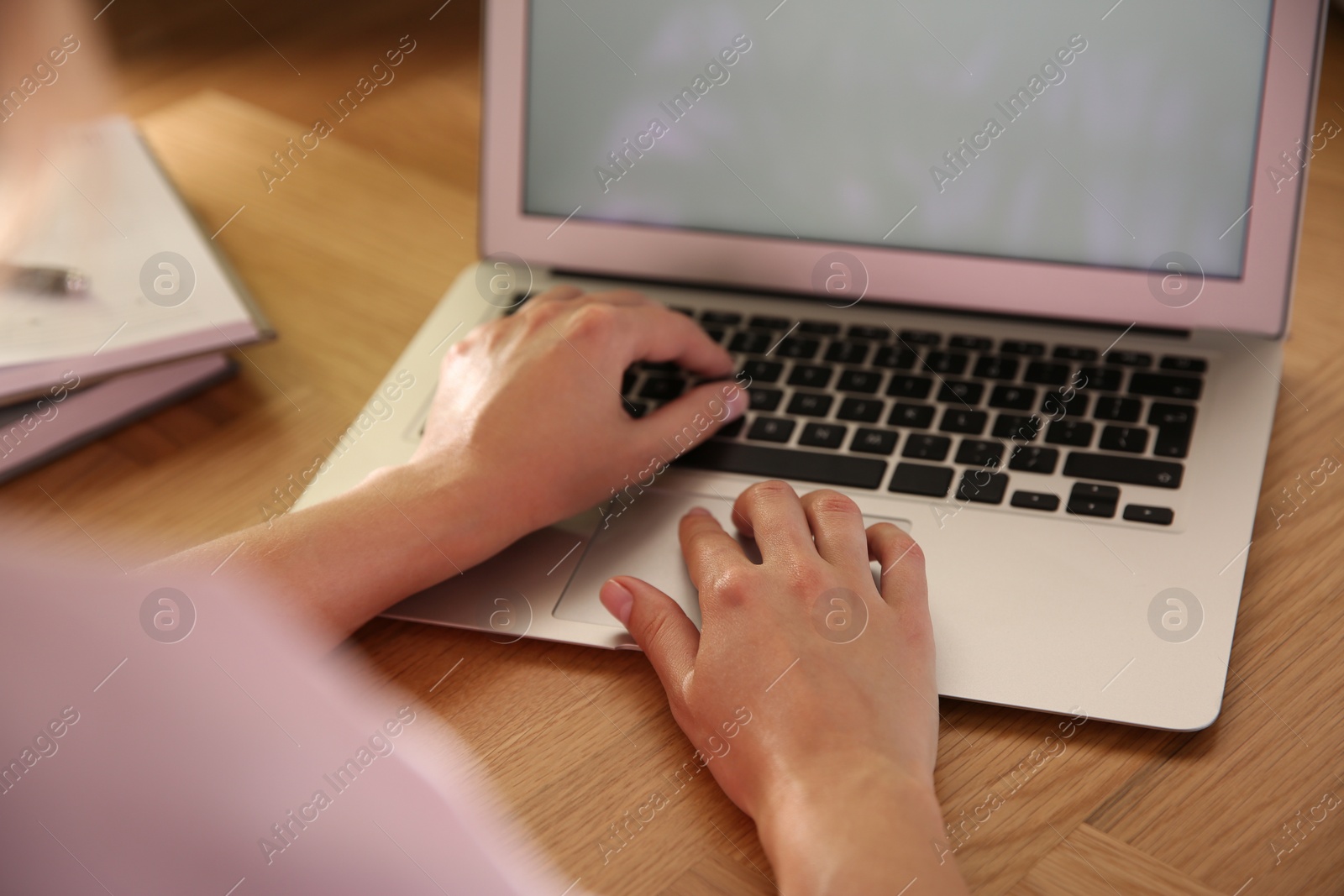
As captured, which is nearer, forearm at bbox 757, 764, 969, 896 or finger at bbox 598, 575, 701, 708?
forearm at bbox 757, 764, 969, 896

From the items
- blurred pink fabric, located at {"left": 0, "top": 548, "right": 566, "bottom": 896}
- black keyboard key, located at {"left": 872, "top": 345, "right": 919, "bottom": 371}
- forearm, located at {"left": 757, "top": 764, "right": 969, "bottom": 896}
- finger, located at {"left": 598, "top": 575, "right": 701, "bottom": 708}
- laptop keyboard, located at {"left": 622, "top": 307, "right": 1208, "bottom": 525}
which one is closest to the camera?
blurred pink fabric, located at {"left": 0, "top": 548, "right": 566, "bottom": 896}

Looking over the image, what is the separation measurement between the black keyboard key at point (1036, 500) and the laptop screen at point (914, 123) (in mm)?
200

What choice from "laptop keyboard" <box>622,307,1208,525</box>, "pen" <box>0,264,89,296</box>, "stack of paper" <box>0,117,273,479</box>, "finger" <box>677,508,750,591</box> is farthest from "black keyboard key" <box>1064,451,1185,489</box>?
"pen" <box>0,264,89,296</box>

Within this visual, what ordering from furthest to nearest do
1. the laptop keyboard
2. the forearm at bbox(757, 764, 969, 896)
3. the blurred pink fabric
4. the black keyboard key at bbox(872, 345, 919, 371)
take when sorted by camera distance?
1. the black keyboard key at bbox(872, 345, 919, 371)
2. the laptop keyboard
3. the forearm at bbox(757, 764, 969, 896)
4. the blurred pink fabric

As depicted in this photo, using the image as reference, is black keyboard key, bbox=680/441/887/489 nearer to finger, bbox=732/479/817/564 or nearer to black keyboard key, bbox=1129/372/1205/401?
finger, bbox=732/479/817/564

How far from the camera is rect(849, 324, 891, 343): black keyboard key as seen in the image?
812 millimetres

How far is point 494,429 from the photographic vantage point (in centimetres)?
71

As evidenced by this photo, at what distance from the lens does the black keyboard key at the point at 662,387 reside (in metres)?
0.79

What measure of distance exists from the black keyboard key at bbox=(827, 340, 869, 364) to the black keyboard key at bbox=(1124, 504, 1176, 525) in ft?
0.69

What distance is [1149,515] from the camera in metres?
0.65

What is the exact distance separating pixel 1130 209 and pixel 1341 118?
45cm

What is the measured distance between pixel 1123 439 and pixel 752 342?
0.26 metres

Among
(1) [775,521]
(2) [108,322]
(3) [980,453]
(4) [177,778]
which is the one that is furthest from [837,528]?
(2) [108,322]

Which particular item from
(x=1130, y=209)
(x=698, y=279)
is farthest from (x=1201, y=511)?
(x=698, y=279)
